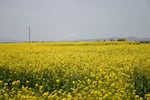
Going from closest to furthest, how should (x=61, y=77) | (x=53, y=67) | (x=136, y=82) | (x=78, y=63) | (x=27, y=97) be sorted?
(x=27, y=97) < (x=136, y=82) < (x=61, y=77) < (x=53, y=67) < (x=78, y=63)

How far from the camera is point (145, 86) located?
9.75 meters

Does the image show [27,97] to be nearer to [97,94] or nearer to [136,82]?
[97,94]

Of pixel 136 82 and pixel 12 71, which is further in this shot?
pixel 12 71

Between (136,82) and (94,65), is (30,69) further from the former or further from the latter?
(136,82)

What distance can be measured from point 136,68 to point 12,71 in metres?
4.49

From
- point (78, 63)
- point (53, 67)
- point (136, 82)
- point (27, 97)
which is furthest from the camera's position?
point (78, 63)

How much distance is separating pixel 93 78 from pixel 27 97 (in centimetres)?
383

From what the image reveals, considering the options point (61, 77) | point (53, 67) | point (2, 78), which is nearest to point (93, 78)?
point (61, 77)

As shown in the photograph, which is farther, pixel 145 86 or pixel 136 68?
pixel 136 68

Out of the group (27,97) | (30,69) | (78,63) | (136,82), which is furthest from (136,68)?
(27,97)

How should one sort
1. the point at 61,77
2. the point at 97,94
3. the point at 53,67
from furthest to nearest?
the point at 53,67 → the point at 61,77 → the point at 97,94

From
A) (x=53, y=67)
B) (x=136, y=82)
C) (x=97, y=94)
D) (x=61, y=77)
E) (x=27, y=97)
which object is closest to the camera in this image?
(x=27, y=97)

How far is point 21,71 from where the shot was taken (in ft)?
38.0

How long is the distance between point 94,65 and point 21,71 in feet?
8.65
